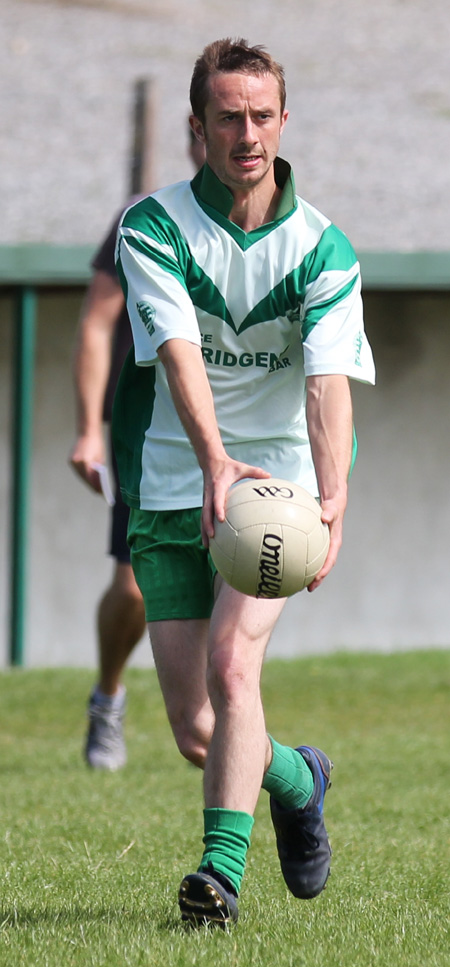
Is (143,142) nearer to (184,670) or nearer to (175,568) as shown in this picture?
(175,568)

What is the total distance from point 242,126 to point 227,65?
183 mm

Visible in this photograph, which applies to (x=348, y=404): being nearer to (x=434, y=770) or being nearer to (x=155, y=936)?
(x=155, y=936)

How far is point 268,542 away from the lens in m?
3.66

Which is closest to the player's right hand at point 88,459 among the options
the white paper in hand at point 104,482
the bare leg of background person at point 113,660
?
the white paper in hand at point 104,482

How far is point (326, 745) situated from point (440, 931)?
15.2ft

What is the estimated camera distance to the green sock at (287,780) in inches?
166

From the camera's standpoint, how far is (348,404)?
4.03 m

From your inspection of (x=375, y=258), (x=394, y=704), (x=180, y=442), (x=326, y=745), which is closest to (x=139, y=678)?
(x=394, y=704)

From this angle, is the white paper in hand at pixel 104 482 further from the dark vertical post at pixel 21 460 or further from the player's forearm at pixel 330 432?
the dark vertical post at pixel 21 460

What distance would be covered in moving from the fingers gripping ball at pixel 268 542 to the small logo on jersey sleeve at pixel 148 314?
577mm

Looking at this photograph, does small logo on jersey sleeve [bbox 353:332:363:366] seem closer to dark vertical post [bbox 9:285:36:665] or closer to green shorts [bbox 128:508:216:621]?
green shorts [bbox 128:508:216:621]


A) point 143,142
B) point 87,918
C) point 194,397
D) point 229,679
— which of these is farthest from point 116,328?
point 143,142

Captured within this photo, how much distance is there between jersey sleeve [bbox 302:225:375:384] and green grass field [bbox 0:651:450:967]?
155 cm

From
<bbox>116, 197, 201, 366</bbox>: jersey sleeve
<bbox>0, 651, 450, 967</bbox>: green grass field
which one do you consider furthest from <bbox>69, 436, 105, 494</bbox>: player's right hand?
<bbox>116, 197, 201, 366</bbox>: jersey sleeve
